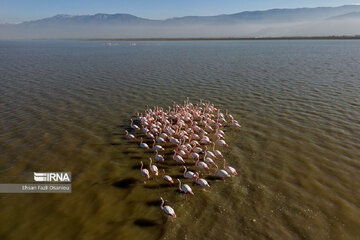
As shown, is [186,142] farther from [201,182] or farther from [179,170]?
[201,182]

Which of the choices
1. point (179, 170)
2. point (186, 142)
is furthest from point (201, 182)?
point (186, 142)

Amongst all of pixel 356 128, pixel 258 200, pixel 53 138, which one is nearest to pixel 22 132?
pixel 53 138

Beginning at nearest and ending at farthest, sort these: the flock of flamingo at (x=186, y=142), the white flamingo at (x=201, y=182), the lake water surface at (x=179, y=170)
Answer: the lake water surface at (x=179, y=170) < the white flamingo at (x=201, y=182) < the flock of flamingo at (x=186, y=142)

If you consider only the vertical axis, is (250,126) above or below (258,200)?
above

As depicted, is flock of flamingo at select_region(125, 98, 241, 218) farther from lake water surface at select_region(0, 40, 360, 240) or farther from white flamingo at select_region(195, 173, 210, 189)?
lake water surface at select_region(0, 40, 360, 240)

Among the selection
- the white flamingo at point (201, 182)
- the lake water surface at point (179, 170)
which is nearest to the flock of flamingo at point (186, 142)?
the white flamingo at point (201, 182)

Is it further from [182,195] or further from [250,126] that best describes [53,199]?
[250,126]

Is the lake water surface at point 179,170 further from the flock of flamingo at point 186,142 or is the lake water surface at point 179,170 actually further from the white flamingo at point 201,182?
the flock of flamingo at point 186,142

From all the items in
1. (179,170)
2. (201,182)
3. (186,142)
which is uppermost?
(186,142)
